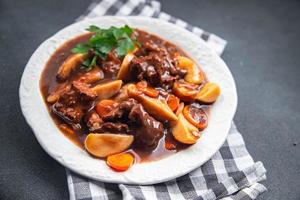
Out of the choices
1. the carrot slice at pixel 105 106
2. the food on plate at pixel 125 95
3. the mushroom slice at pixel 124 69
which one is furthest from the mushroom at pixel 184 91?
the carrot slice at pixel 105 106

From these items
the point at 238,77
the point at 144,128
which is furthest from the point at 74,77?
the point at 238,77

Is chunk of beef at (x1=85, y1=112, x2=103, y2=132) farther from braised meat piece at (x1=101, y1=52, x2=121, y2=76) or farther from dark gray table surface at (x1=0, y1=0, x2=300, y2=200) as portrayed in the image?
braised meat piece at (x1=101, y1=52, x2=121, y2=76)

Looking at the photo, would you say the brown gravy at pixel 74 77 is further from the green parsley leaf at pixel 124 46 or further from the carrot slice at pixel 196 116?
the green parsley leaf at pixel 124 46

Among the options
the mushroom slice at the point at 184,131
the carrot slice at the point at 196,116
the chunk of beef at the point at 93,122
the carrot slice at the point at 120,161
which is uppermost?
the carrot slice at the point at 196,116

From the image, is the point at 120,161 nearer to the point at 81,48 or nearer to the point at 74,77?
the point at 74,77

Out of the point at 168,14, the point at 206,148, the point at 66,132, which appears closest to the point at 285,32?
the point at 168,14
